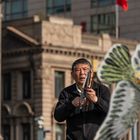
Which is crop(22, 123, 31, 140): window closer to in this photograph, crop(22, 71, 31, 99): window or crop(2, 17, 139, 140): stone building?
crop(2, 17, 139, 140): stone building

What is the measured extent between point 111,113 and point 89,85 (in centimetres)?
59

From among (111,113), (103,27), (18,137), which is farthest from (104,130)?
(103,27)

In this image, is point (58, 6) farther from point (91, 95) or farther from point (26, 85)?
point (91, 95)

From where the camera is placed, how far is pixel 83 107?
550cm

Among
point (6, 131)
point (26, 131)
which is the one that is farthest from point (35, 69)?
point (6, 131)

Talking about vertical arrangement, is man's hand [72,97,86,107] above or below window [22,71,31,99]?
below

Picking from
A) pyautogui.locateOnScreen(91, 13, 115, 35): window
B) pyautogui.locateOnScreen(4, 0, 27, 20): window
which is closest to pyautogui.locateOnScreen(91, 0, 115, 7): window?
pyautogui.locateOnScreen(91, 13, 115, 35): window

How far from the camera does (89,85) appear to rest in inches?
213

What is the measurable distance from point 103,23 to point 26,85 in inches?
604

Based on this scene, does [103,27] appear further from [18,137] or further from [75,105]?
[75,105]

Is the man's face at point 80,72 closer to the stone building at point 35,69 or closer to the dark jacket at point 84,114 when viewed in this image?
the dark jacket at point 84,114

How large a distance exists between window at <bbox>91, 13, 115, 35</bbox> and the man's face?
Answer: 67212 millimetres

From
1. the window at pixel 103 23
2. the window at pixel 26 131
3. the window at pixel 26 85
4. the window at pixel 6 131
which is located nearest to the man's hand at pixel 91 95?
the window at pixel 26 131

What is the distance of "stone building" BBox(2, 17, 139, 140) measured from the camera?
196 ft
